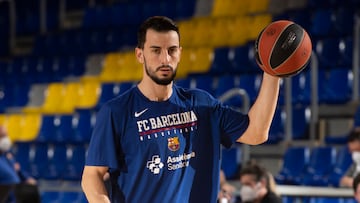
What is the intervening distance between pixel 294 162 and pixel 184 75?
3630 millimetres

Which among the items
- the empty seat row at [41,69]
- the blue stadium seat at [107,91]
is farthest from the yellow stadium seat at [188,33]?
the empty seat row at [41,69]

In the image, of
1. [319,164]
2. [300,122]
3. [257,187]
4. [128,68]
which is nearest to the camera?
[257,187]

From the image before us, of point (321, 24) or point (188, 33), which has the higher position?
point (321, 24)

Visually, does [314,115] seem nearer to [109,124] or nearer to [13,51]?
[109,124]

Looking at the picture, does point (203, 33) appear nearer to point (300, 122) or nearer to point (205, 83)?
point (205, 83)

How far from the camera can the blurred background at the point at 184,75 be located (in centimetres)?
959

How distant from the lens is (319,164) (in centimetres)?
893

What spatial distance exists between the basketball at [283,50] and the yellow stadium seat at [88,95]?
10003 millimetres

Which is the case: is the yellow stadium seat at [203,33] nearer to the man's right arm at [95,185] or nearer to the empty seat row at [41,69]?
the empty seat row at [41,69]

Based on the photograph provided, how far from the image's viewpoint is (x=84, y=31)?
15.3 meters

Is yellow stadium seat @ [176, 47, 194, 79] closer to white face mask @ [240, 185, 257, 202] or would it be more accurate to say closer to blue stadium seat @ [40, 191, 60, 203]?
blue stadium seat @ [40, 191, 60, 203]

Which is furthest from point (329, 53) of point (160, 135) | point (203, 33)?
point (160, 135)

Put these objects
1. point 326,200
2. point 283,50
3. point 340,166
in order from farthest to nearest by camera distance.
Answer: point 340,166 < point 326,200 < point 283,50

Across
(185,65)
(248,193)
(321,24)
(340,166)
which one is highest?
(321,24)
